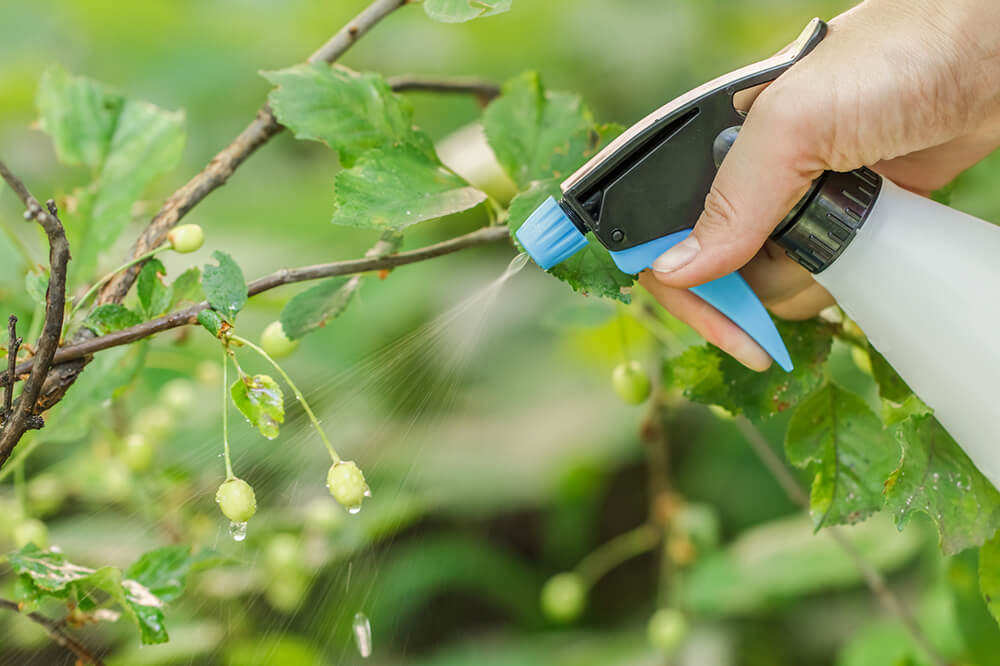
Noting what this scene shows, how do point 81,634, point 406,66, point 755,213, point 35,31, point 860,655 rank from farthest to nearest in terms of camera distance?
point 406,66 → point 35,31 → point 860,655 → point 81,634 → point 755,213

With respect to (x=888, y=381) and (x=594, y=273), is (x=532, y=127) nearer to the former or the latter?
(x=594, y=273)

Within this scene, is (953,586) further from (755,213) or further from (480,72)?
(480,72)

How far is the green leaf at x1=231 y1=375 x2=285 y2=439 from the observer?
44 centimetres

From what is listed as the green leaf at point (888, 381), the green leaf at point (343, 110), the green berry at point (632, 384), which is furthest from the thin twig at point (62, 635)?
the green leaf at point (888, 381)

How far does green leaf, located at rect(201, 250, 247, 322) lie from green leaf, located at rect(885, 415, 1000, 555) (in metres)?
0.40

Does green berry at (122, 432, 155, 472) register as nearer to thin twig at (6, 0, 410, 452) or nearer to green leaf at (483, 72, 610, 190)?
thin twig at (6, 0, 410, 452)

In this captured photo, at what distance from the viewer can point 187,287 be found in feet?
1.82

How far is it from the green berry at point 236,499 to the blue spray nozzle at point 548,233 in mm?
204

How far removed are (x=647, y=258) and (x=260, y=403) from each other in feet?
0.77

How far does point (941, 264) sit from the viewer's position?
1.59 ft

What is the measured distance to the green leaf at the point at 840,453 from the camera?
575mm

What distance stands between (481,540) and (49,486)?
2.94 ft

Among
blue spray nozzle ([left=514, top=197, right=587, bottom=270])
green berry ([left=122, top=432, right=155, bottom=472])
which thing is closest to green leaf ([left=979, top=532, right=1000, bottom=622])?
blue spray nozzle ([left=514, top=197, right=587, bottom=270])

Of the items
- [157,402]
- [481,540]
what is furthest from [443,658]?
[157,402]
